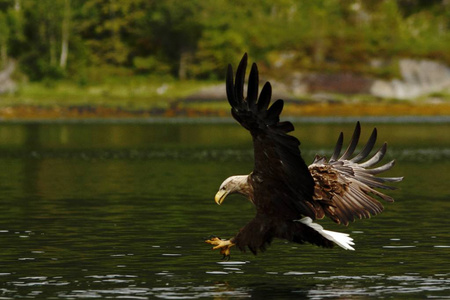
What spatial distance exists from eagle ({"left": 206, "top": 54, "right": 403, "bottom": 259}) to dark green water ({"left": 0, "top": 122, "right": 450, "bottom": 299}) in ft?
Result: 2.25

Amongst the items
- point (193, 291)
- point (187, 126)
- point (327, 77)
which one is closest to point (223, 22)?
point (327, 77)

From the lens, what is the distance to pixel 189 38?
105500mm

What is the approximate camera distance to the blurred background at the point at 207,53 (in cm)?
9738

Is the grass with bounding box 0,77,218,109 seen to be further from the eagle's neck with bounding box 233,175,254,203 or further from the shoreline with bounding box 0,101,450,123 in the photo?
the eagle's neck with bounding box 233,175,254,203

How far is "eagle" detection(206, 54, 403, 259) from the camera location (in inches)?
584

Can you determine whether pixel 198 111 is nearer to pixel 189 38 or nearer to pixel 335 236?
pixel 189 38

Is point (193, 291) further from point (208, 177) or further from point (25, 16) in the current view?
point (25, 16)

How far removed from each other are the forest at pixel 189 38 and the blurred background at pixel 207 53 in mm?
105

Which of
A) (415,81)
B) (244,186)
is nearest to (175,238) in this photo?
(244,186)

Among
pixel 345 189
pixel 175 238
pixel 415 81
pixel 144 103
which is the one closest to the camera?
pixel 345 189

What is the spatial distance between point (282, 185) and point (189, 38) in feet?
296

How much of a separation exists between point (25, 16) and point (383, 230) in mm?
84320

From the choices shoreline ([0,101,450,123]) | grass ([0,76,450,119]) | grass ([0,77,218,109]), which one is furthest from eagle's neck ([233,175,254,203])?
grass ([0,77,218,109])

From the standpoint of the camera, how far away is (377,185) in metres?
17.8
